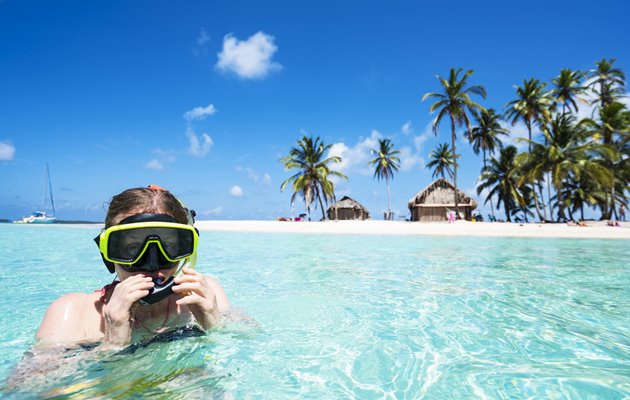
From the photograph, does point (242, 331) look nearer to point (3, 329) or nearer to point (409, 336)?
point (409, 336)

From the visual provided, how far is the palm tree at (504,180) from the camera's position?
3553cm

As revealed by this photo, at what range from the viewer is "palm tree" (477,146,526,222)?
3553 cm

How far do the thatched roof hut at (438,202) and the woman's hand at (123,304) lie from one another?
36.4 metres

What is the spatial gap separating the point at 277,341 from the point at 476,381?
60.6 inches

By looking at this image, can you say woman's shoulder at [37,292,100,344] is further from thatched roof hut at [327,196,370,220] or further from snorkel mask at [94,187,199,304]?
thatched roof hut at [327,196,370,220]

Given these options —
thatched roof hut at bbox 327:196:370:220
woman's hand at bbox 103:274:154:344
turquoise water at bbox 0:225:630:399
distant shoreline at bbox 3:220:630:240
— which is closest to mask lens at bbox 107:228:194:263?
woman's hand at bbox 103:274:154:344

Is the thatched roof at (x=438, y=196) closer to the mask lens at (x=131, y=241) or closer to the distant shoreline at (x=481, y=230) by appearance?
the distant shoreline at (x=481, y=230)

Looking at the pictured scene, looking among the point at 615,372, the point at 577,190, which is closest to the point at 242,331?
the point at 615,372

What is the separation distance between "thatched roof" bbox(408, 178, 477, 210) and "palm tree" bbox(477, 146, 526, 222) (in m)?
3.68

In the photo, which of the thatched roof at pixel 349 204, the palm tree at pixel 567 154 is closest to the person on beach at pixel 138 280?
the palm tree at pixel 567 154

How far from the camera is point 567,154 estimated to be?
27547 millimetres

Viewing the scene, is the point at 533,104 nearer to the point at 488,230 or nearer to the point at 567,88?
the point at 567,88

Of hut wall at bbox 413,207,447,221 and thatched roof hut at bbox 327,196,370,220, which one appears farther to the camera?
thatched roof hut at bbox 327,196,370,220

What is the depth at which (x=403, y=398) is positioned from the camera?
6.57 feet
